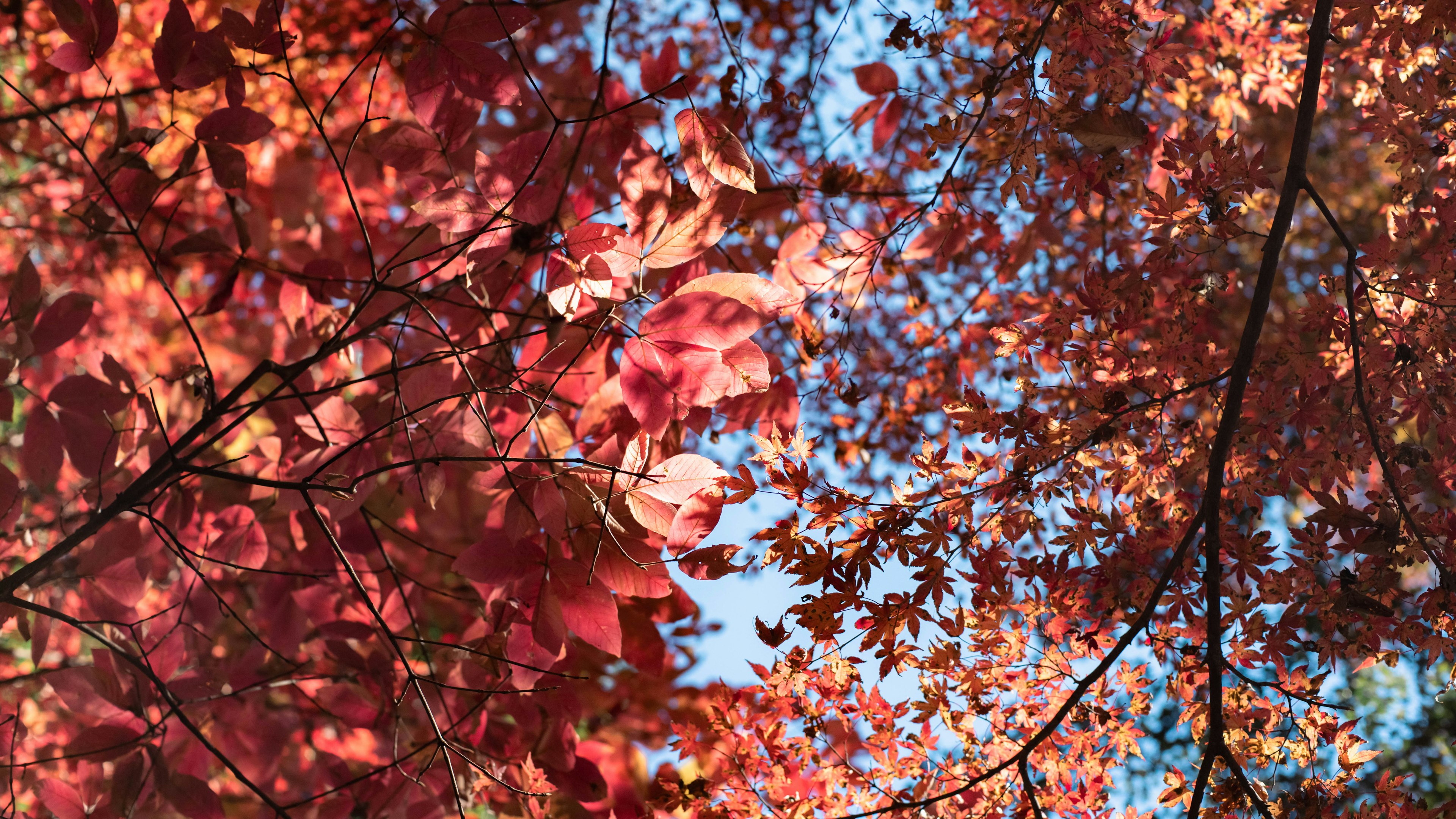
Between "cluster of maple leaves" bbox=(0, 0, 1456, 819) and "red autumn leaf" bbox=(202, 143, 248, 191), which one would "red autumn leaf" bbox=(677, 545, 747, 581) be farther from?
"red autumn leaf" bbox=(202, 143, 248, 191)

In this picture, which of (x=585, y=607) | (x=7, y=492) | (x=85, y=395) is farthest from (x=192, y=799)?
(x=585, y=607)

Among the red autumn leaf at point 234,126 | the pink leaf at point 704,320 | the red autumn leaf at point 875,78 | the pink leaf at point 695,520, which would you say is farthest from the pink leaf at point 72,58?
the red autumn leaf at point 875,78

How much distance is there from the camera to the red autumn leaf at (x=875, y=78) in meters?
1.48

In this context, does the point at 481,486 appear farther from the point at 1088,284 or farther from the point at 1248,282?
the point at 1248,282

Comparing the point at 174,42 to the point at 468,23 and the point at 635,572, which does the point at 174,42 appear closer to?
the point at 468,23

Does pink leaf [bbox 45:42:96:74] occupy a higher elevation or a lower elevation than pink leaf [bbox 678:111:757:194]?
higher

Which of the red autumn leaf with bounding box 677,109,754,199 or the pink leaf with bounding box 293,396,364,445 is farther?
the pink leaf with bounding box 293,396,364,445

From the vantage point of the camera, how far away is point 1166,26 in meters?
1.46

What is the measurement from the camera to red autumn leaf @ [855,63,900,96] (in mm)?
1481

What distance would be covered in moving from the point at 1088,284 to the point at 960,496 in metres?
0.36

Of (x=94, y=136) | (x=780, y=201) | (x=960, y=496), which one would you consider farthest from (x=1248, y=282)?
(x=94, y=136)

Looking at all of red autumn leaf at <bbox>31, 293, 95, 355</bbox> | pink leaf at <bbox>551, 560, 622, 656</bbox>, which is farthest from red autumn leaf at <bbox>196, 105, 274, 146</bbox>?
pink leaf at <bbox>551, 560, 622, 656</bbox>

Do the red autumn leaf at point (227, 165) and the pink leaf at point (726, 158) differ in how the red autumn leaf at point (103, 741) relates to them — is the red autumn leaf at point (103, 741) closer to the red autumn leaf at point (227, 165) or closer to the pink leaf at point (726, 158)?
the red autumn leaf at point (227, 165)

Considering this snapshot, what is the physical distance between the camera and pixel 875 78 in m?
1.49
